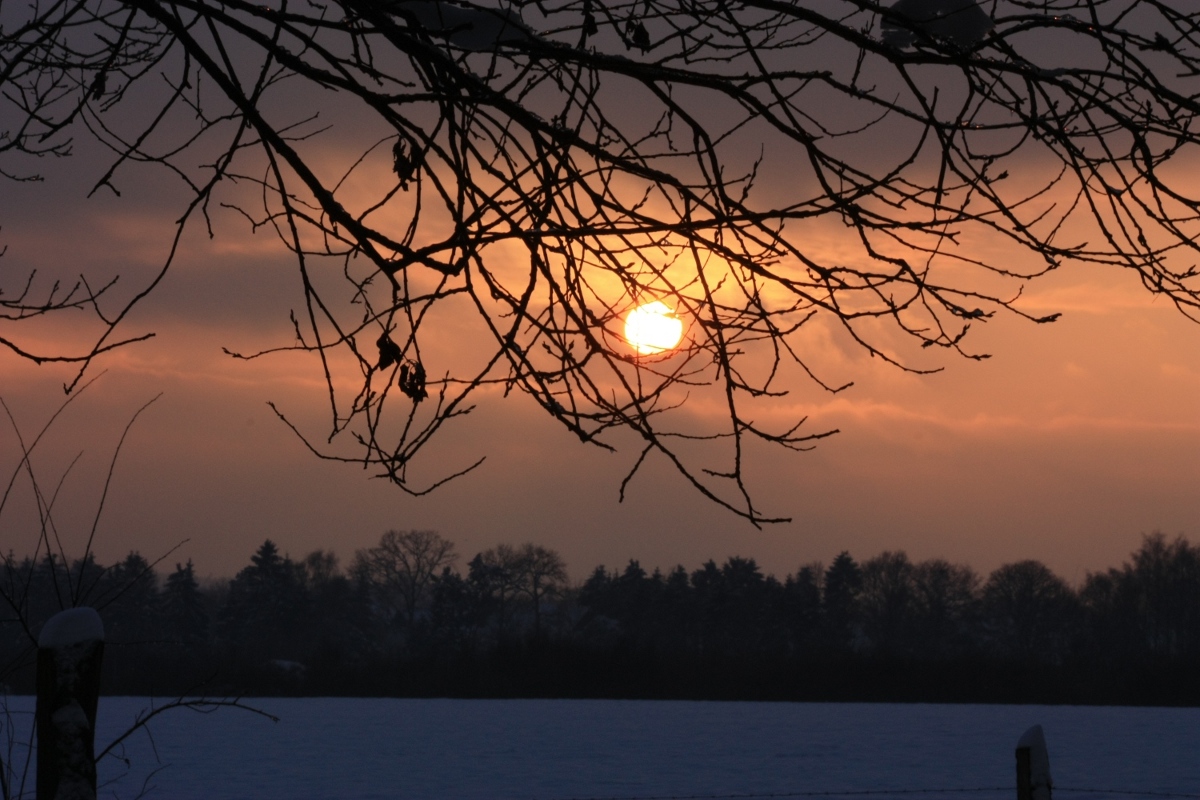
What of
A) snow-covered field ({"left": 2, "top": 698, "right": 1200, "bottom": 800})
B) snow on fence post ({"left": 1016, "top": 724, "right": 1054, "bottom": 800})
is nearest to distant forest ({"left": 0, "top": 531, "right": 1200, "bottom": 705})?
snow-covered field ({"left": 2, "top": 698, "right": 1200, "bottom": 800})

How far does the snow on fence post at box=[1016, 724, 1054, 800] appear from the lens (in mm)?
5781

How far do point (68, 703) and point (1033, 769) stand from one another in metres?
4.76

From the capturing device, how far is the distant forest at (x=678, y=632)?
143ft

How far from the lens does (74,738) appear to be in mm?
2535

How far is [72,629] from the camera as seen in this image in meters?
2.60

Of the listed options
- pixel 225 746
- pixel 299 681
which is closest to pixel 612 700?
pixel 299 681

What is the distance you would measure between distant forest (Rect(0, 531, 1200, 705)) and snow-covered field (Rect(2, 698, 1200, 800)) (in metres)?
5.80

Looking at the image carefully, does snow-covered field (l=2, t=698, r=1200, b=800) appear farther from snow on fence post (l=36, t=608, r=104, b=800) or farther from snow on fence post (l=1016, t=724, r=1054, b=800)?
snow on fence post (l=36, t=608, r=104, b=800)

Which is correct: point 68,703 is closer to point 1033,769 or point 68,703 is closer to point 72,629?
point 72,629

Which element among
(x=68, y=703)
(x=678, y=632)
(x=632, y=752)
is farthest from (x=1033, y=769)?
(x=678, y=632)

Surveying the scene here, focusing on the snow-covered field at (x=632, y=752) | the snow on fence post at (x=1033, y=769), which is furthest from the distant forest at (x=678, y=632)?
the snow on fence post at (x=1033, y=769)

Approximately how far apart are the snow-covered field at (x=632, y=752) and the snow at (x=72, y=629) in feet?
29.7

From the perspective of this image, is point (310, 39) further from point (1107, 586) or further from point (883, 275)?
point (1107, 586)

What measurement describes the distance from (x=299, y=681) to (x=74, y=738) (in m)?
47.4
